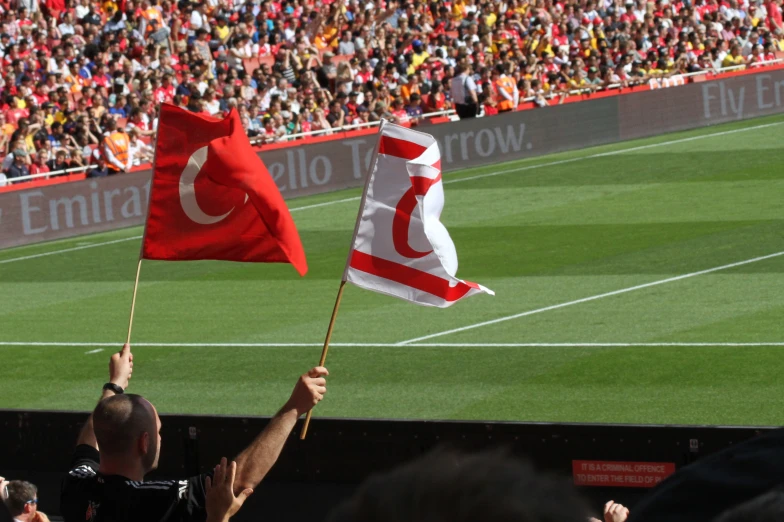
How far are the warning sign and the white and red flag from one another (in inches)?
72.8

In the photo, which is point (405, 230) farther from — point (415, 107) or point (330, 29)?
point (330, 29)

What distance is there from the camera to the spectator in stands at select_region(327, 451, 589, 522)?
138 centimetres

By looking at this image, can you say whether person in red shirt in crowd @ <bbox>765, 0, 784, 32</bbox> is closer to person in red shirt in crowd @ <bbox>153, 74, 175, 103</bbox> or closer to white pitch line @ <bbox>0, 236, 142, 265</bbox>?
person in red shirt in crowd @ <bbox>153, 74, 175, 103</bbox>

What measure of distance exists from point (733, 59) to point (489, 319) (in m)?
25.6

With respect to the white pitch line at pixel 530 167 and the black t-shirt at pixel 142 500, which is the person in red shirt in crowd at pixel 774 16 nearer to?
the white pitch line at pixel 530 167

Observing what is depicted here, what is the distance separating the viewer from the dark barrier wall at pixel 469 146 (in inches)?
951

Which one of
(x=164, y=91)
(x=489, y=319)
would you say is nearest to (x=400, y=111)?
(x=164, y=91)

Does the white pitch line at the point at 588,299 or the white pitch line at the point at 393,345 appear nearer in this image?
the white pitch line at the point at 393,345

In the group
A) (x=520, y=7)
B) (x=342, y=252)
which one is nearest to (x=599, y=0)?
(x=520, y=7)

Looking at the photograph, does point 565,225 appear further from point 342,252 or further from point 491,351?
point 491,351

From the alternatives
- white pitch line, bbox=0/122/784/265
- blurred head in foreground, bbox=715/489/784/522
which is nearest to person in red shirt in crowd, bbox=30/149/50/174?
white pitch line, bbox=0/122/784/265

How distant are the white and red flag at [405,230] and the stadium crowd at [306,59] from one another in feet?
59.2

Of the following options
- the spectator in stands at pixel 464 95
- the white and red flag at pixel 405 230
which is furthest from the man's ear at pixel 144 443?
the spectator in stands at pixel 464 95

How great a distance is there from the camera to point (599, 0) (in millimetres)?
43031
